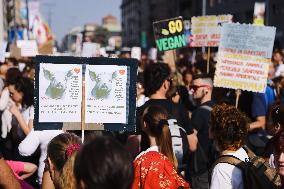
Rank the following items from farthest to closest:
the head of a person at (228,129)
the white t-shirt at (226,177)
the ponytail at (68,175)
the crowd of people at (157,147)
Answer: the head of a person at (228,129)
the white t-shirt at (226,177)
the ponytail at (68,175)
the crowd of people at (157,147)

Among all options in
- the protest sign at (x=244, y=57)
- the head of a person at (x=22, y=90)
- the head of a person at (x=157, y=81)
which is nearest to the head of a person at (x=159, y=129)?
the head of a person at (x=157, y=81)

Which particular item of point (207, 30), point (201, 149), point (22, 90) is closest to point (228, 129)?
point (201, 149)

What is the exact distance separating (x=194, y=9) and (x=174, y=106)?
67.9 metres

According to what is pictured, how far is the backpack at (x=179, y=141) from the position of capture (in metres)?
5.50

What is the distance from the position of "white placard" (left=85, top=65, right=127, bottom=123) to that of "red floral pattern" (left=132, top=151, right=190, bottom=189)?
0.69 m

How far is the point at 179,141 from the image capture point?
18.1 ft

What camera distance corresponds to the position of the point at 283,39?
3938cm

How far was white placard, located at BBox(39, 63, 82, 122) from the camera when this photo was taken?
16.0 ft

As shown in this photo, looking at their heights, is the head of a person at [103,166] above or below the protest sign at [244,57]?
below

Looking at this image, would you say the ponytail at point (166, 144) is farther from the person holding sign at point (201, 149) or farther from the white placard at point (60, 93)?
the person holding sign at point (201, 149)

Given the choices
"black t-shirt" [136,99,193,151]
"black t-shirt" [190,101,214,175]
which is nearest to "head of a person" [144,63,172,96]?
"black t-shirt" [136,99,193,151]

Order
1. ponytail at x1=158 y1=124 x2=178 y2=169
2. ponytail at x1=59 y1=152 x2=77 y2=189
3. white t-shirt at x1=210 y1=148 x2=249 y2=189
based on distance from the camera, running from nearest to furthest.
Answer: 1. ponytail at x1=59 y1=152 x2=77 y2=189
2. white t-shirt at x1=210 y1=148 x2=249 y2=189
3. ponytail at x1=158 y1=124 x2=178 y2=169

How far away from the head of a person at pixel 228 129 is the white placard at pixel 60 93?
46.7 inches

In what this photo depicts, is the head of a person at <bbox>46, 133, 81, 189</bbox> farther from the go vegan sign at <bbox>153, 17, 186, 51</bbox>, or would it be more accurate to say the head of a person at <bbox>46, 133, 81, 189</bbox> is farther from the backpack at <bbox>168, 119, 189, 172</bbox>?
the go vegan sign at <bbox>153, 17, 186, 51</bbox>
